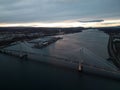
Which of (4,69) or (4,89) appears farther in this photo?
(4,69)

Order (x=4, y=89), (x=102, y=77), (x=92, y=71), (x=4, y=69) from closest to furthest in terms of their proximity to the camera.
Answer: (x=4, y=89)
(x=102, y=77)
(x=92, y=71)
(x=4, y=69)

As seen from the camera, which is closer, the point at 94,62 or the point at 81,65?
the point at 81,65

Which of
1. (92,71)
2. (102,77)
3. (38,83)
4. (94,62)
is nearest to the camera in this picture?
(38,83)

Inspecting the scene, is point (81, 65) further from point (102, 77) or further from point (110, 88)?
point (110, 88)

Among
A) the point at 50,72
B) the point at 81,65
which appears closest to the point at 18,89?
the point at 50,72

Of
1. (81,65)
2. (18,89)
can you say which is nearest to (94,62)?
(81,65)

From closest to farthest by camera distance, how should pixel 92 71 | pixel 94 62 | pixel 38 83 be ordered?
pixel 38 83, pixel 92 71, pixel 94 62

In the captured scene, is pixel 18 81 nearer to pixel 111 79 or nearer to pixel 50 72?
pixel 50 72

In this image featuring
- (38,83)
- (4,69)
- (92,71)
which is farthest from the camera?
(4,69)
